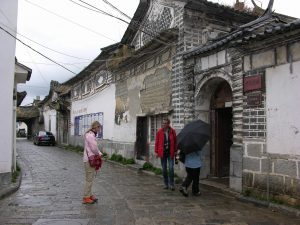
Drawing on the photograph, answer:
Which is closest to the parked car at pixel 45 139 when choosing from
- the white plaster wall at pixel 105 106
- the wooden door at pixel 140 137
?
the white plaster wall at pixel 105 106

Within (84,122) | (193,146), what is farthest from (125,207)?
(84,122)

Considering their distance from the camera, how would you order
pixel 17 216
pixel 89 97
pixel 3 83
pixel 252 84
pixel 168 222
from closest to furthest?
pixel 168 222, pixel 17 216, pixel 252 84, pixel 3 83, pixel 89 97

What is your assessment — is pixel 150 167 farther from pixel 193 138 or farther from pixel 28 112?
pixel 28 112

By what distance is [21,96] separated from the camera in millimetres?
17188

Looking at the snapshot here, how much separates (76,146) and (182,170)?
15.7 m

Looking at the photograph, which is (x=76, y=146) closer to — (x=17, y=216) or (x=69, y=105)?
(x=69, y=105)

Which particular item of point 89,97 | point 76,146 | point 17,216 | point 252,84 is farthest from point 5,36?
point 76,146

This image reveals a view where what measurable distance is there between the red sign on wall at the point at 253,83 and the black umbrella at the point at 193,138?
4.16ft

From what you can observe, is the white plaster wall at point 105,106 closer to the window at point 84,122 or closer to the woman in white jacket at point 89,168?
the window at point 84,122

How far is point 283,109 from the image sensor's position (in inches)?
303

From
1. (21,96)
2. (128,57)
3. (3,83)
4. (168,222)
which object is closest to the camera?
(168,222)

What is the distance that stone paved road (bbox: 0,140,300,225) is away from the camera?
6730mm

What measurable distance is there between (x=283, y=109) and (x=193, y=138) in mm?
2068

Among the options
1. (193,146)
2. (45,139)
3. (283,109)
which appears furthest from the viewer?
(45,139)
